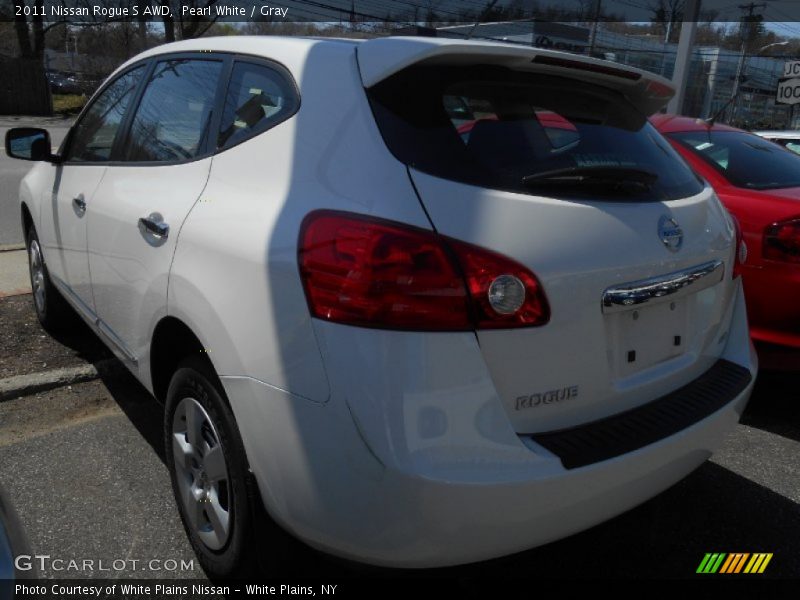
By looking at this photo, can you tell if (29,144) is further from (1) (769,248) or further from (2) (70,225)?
(1) (769,248)

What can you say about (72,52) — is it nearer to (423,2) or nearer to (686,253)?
(423,2)

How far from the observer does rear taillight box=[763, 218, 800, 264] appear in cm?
343

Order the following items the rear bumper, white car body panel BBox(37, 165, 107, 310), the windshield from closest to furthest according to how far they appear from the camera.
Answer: the rear bumper < white car body panel BBox(37, 165, 107, 310) < the windshield

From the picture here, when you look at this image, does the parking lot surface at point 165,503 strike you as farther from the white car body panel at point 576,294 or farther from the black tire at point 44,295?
the black tire at point 44,295

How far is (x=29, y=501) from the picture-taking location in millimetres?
2756

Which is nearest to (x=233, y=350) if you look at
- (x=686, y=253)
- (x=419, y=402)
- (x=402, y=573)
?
(x=419, y=402)

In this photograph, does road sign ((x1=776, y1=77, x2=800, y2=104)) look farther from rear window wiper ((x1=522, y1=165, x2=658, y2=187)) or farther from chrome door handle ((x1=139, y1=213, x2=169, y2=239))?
chrome door handle ((x1=139, y1=213, x2=169, y2=239))

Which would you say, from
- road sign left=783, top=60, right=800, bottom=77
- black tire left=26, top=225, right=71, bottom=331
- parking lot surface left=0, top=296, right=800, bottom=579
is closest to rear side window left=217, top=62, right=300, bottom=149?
parking lot surface left=0, top=296, right=800, bottom=579

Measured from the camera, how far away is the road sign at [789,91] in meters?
12.7

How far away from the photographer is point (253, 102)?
87.7 inches

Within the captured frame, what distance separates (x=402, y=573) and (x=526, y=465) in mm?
419

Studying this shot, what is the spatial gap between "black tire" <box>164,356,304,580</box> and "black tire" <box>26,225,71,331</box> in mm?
2381

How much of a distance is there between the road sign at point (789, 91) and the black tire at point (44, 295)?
1304 cm

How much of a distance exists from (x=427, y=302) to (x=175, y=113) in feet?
5.15
